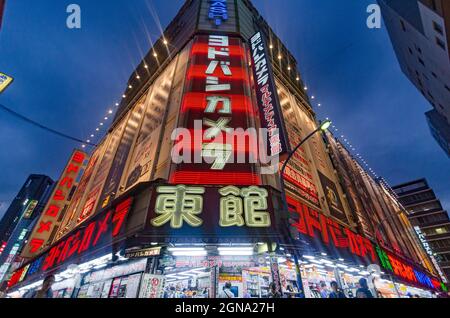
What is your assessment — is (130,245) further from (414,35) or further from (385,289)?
(414,35)

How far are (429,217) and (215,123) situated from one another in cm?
8811

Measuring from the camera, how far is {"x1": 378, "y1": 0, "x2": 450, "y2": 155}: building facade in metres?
22.8

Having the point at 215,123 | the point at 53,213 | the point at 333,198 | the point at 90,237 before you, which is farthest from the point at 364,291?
the point at 53,213

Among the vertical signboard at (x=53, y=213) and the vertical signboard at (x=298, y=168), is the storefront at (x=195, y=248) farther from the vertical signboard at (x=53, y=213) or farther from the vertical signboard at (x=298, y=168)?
the vertical signboard at (x=53, y=213)

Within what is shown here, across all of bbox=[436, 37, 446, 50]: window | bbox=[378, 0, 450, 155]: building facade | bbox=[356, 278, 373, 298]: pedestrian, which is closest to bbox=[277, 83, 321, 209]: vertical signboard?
bbox=[356, 278, 373, 298]: pedestrian

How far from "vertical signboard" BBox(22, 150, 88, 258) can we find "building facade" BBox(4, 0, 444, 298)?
0.12 m

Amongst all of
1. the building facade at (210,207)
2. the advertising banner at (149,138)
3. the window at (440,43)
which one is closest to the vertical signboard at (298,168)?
the building facade at (210,207)

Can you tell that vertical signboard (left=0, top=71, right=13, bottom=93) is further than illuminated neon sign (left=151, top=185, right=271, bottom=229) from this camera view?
Yes

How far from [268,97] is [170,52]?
49.5 feet

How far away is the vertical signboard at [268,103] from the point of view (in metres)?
11.5

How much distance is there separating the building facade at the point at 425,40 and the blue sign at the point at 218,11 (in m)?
20.1

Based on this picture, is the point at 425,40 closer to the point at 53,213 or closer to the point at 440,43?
the point at 440,43

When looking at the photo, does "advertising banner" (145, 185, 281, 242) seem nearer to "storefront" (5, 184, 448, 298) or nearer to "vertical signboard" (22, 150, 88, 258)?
"storefront" (5, 184, 448, 298)

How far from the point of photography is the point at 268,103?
524 inches
